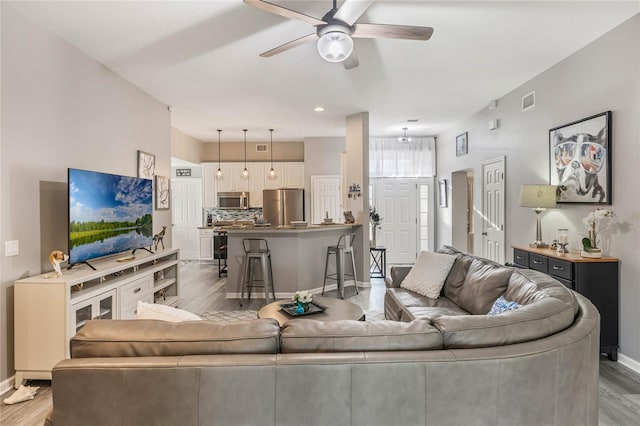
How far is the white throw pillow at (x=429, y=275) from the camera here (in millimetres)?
3275

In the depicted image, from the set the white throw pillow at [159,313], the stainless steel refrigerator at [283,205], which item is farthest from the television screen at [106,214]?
the stainless steel refrigerator at [283,205]

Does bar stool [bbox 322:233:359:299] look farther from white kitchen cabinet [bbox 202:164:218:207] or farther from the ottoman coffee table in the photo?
white kitchen cabinet [bbox 202:164:218:207]

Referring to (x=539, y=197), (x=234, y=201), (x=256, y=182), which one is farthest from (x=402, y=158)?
(x=539, y=197)

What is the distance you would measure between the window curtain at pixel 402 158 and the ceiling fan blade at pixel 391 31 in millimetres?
5462

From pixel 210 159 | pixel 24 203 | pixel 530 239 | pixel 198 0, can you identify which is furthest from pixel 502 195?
pixel 210 159

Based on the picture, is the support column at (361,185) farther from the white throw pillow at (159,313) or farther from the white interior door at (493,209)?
the white throw pillow at (159,313)

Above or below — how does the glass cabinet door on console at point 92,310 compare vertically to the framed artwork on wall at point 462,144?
below

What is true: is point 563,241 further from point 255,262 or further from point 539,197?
point 255,262

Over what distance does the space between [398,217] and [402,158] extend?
4.46ft

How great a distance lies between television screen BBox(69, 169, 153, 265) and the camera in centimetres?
290

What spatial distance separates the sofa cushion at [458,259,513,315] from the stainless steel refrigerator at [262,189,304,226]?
16.6 feet

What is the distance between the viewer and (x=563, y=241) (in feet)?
11.2

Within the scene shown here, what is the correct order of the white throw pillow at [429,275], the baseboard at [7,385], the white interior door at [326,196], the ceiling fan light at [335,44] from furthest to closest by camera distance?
the white interior door at [326,196] → the white throw pillow at [429,275] → the baseboard at [7,385] → the ceiling fan light at [335,44]

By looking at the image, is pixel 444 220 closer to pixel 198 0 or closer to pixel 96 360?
pixel 198 0
